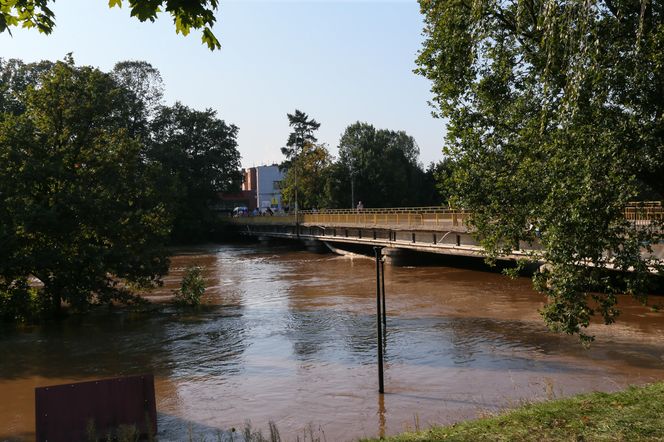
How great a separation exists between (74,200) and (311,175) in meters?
61.9

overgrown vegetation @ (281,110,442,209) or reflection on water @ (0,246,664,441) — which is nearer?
reflection on water @ (0,246,664,441)

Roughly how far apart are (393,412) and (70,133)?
16.4 meters

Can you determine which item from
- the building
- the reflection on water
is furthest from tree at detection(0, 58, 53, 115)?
the building

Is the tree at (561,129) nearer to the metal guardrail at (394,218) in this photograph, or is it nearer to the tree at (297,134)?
the metal guardrail at (394,218)

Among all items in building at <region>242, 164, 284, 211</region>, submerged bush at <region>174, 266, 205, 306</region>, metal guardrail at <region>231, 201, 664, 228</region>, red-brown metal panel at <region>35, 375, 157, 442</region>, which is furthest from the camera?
building at <region>242, 164, 284, 211</region>

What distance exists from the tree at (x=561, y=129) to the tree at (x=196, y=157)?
215 ft

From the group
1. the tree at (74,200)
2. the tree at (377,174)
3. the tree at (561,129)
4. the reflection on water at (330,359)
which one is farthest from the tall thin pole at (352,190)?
the tree at (561,129)

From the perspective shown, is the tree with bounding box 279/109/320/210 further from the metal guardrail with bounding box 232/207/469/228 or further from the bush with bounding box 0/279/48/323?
the bush with bounding box 0/279/48/323

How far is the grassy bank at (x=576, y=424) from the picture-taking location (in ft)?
20.0

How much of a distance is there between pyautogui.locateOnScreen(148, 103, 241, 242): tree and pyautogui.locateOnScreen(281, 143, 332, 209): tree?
8.26 metres

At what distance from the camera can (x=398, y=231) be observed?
37.8 metres

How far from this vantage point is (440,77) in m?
12.0

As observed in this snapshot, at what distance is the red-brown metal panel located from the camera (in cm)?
805

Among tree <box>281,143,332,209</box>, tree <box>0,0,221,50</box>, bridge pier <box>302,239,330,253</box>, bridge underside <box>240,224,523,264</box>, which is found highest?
tree <box>281,143,332,209</box>
